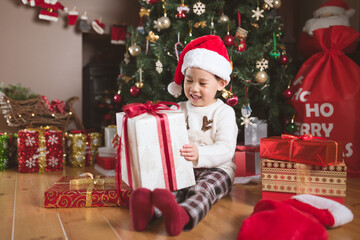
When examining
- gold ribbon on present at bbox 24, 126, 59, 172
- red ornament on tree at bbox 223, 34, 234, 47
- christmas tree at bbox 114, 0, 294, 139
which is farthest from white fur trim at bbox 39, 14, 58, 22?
red ornament on tree at bbox 223, 34, 234, 47

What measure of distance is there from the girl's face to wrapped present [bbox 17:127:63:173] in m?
1.15

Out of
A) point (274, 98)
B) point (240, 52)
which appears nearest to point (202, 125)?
point (240, 52)

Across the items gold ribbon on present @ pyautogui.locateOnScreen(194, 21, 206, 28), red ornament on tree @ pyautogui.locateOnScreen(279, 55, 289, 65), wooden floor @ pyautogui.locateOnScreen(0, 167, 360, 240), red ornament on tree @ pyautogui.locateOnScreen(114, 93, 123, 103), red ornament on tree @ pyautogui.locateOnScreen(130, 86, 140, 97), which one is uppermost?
gold ribbon on present @ pyautogui.locateOnScreen(194, 21, 206, 28)

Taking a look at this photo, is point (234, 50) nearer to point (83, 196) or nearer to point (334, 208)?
point (334, 208)

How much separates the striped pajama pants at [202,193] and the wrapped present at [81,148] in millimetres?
1189

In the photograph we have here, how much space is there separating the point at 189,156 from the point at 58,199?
602 millimetres

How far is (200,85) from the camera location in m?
1.43

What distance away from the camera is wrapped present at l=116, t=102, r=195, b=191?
1.10m

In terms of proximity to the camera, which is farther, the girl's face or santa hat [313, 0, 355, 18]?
santa hat [313, 0, 355, 18]

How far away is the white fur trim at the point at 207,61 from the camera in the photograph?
54.8 inches

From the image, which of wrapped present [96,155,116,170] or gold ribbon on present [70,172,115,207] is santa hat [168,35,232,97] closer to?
gold ribbon on present [70,172,115,207]

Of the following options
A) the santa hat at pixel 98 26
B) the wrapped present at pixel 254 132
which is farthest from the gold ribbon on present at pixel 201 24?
the santa hat at pixel 98 26

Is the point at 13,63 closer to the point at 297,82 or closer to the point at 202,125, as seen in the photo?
the point at 202,125

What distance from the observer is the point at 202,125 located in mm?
1479
